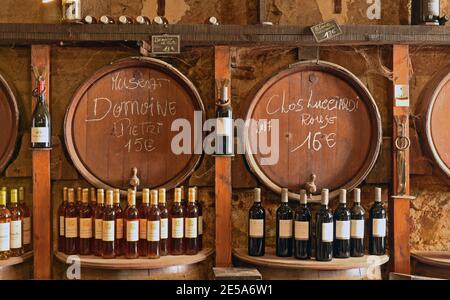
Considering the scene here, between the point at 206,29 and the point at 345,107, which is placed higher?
the point at 206,29

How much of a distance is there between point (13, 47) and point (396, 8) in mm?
2477

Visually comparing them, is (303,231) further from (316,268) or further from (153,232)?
(153,232)

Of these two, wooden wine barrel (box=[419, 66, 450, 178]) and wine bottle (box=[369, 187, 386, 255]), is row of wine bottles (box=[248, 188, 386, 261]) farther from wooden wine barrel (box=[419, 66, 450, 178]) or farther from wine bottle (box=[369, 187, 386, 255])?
wooden wine barrel (box=[419, 66, 450, 178])

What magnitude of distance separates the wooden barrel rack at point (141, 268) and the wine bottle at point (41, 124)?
0.68 metres

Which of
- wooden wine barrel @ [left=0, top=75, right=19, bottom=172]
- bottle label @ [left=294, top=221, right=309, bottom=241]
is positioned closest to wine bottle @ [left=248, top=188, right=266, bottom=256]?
bottle label @ [left=294, top=221, right=309, bottom=241]

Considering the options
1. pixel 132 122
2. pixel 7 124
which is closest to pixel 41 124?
pixel 7 124

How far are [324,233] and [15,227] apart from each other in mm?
1772

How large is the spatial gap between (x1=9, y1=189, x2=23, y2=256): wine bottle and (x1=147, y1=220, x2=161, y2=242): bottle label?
75 cm

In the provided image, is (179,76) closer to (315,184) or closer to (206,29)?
(206,29)

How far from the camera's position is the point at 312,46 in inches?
137

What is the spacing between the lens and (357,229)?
3.28m

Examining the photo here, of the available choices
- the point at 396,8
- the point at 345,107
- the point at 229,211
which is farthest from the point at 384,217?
the point at 396,8

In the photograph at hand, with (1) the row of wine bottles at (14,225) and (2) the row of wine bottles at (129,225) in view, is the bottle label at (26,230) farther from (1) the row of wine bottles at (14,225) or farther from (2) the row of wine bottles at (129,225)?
(2) the row of wine bottles at (129,225)
